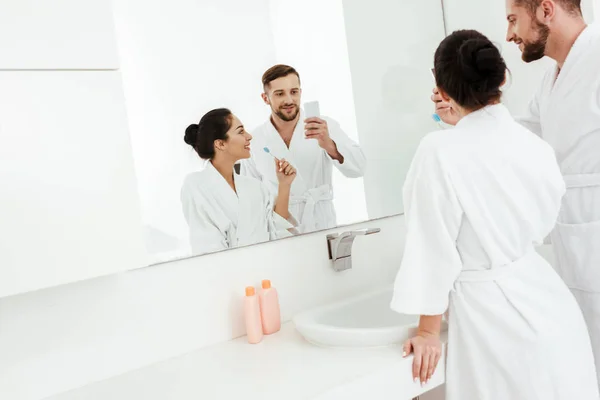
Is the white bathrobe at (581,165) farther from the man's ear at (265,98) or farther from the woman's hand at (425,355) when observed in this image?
the man's ear at (265,98)

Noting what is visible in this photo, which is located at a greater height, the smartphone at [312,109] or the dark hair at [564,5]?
the dark hair at [564,5]

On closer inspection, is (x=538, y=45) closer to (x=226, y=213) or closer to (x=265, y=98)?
(x=265, y=98)

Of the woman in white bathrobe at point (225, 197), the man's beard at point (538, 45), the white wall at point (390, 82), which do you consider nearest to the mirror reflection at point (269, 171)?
the woman in white bathrobe at point (225, 197)

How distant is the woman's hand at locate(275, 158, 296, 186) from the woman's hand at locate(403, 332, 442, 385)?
27.1 inches

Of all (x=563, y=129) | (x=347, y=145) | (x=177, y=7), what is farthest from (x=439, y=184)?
(x=177, y=7)

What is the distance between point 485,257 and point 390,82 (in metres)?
1.06

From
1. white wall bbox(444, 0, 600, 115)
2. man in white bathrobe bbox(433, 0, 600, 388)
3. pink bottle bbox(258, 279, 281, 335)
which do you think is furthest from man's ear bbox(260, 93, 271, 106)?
white wall bbox(444, 0, 600, 115)

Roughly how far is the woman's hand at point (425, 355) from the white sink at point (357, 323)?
7cm

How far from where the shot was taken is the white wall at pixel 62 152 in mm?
1095

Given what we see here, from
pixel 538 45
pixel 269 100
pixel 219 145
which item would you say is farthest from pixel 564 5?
pixel 219 145

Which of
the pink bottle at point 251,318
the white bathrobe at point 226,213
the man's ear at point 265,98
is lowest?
the pink bottle at point 251,318

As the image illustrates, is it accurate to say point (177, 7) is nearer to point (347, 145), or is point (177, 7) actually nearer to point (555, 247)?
point (347, 145)

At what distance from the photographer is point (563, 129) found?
1.64 metres

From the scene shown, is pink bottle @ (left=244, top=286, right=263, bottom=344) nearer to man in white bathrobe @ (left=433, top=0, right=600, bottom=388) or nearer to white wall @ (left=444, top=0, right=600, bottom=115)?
man in white bathrobe @ (left=433, top=0, right=600, bottom=388)
